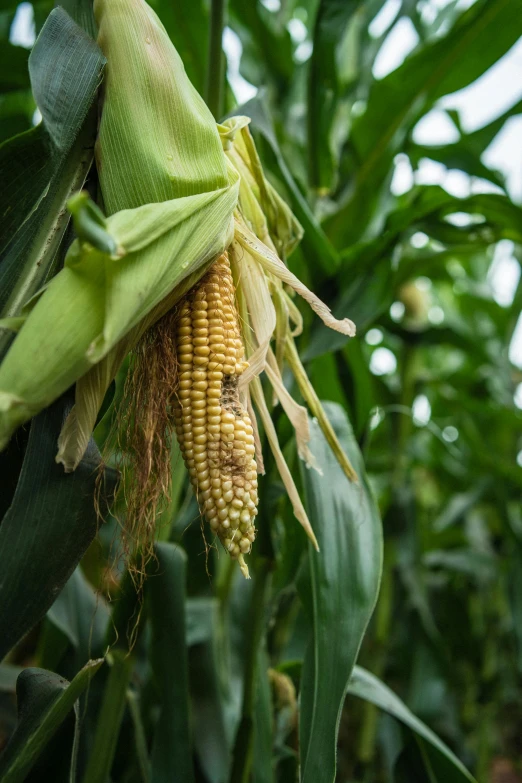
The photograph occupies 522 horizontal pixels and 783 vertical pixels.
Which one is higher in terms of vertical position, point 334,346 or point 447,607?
point 334,346

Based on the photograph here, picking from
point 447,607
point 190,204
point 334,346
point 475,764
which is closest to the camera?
point 190,204

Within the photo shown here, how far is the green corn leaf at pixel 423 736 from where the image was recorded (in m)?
0.79

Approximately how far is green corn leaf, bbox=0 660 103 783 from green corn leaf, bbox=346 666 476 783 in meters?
0.34

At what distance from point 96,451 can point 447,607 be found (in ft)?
5.09

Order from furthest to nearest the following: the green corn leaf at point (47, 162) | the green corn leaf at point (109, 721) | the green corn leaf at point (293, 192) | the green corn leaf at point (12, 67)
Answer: the green corn leaf at point (12, 67)
the green corn leaf at point (293, 192)
the green corn leaf at point (109, 721)
the green corn leaf at point (47, 162)

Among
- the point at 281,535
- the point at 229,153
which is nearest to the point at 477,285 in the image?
the point at 281,535

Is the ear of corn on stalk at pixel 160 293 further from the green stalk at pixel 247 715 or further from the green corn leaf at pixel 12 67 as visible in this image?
the green corn leaf at pixel 12 67

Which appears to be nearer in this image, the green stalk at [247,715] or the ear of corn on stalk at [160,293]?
the ear of corn on stalk at [160,293]

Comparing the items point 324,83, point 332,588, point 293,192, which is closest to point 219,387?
point 332,588

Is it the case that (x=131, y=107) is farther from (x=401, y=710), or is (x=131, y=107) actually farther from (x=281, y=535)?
(x=401, y=710)

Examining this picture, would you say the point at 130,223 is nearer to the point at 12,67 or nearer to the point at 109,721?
the point at 109,721

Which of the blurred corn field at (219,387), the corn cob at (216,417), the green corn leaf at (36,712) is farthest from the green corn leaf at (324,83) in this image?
the green corn leaf at (36,712)

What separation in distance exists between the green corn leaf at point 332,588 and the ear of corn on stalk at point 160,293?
0.33ft

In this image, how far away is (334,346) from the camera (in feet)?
2.67
